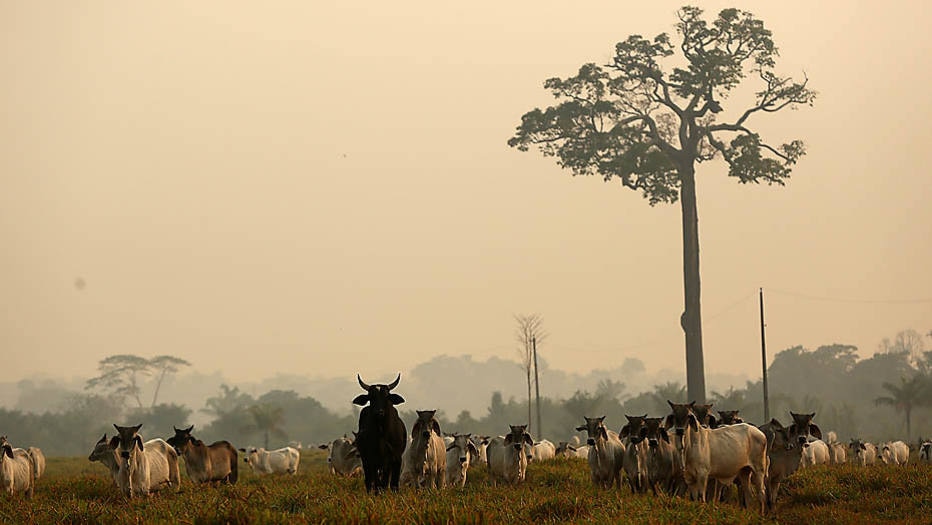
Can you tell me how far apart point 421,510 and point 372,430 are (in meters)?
5.57

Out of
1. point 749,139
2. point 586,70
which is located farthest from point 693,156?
point 586,70

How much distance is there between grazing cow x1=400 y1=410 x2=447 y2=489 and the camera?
22078 millimetres

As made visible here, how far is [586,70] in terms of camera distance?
5869cm

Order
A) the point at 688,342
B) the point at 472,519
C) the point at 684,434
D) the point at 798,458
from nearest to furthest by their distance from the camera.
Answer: the point at 472,519
the point at 684,434
the point at 798,458
the point at 688,342

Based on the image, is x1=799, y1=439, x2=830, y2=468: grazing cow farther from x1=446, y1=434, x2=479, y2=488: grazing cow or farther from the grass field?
x1=446, y1=434, x2=479, y2=488: grazing cow

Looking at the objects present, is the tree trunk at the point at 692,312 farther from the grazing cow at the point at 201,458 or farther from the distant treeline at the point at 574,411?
the distant treeline at the point at 574,411

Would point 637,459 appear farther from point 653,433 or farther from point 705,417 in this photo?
point 705,417

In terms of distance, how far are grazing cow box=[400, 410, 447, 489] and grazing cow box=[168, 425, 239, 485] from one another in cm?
591

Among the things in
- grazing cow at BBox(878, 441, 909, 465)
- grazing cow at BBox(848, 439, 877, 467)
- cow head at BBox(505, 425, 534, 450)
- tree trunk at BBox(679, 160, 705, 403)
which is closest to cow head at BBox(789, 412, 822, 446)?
cow head at BBox(505, 425, 534, 450)

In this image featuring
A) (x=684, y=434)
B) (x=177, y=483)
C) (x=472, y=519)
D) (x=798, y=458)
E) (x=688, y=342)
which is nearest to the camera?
(x=472, y=519)

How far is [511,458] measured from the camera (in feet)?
80.2

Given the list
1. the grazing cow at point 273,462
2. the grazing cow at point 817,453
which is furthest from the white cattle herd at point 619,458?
the grazing cow at point 273,462

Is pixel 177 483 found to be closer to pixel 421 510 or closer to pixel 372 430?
pixel 372 430

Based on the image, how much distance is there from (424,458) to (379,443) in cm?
210
